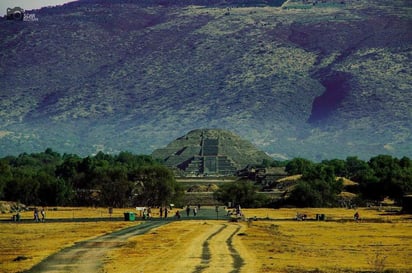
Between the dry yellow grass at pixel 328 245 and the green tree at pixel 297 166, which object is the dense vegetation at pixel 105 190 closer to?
the dry yellow grass at pixel 328 245

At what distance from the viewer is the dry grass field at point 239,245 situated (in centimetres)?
5012

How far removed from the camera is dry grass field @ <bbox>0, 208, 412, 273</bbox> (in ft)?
164

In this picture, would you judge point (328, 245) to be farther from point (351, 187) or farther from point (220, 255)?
point (351, 187)

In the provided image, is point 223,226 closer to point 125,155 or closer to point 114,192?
point 114,192

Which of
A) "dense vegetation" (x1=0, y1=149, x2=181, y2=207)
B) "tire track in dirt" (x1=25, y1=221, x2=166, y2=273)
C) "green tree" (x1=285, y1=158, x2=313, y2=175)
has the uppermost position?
"green tree" (x1=285, y1=158, x2=313, y2=175)

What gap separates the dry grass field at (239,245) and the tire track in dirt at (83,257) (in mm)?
540

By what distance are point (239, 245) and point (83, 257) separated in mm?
10161

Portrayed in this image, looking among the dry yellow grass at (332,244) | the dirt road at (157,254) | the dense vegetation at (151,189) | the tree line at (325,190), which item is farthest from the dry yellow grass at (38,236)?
the tree line at (325,190)

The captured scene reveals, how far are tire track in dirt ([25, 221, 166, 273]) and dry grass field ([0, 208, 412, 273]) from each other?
1.77ft

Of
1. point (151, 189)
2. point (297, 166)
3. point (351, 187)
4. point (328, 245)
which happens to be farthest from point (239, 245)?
point (297, 166)

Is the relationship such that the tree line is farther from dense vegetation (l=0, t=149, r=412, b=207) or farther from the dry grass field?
the dry grass field

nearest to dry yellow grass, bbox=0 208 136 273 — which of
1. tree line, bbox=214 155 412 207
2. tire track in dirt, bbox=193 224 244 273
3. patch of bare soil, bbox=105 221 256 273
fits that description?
patch of bare soil, bbox=105 221 256 273

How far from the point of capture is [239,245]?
60.9 m

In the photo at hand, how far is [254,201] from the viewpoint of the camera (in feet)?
406
